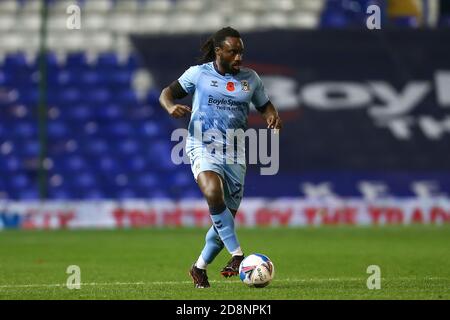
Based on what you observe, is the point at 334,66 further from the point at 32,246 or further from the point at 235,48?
the point at 235,48

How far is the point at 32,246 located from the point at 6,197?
24.8 feet

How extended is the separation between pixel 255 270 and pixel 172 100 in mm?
1661

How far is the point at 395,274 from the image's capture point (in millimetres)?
11195

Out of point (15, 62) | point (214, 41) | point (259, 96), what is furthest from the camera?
point (15, 62)

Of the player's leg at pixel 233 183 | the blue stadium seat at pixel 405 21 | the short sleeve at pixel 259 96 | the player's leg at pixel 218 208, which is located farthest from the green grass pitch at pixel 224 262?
the blue stadium seat at pixel 405 21

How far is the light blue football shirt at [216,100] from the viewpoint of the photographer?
32.0ft

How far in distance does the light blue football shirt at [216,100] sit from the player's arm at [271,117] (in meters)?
0.23

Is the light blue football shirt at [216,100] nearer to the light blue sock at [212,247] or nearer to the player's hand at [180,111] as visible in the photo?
the player's hand at [180,111]

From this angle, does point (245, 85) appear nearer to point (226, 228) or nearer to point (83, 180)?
point (226, 228)

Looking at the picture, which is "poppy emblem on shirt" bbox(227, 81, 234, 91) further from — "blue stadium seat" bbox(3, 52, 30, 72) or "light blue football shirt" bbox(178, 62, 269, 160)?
"blue stadium seat" bbox(3, 52, 30, 72)

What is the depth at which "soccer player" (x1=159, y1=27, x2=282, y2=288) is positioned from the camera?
31.6 feet

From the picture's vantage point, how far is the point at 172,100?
984cm

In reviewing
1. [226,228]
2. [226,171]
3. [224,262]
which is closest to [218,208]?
[226,228]

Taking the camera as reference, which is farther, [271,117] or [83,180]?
[83,180]
